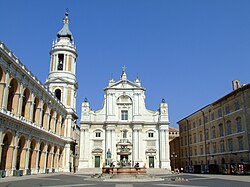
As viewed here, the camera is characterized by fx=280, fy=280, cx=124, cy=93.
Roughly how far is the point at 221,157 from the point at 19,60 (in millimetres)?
35941

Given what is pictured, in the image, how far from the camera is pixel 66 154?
5922 cm

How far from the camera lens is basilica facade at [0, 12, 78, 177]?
31.8m

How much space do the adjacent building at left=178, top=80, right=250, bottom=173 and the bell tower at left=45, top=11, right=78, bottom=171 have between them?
2691 cm

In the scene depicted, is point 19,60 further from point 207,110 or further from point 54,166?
point 207,110

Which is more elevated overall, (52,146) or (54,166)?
(52,146)

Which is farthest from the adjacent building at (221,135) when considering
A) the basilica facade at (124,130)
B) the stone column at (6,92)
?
the stone column at (6,92)

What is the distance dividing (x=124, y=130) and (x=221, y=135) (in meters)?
22.1

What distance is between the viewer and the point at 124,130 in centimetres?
6288

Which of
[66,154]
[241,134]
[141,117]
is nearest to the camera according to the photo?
[241,134]

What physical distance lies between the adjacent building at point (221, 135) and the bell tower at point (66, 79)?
26907mm

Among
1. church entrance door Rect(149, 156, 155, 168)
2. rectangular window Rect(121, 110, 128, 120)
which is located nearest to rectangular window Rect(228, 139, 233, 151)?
church entrance door Rect(149, 156, 155, 168)

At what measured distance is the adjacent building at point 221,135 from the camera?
41.1 m

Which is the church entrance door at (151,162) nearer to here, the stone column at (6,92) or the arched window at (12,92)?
the arched window at (12,92)

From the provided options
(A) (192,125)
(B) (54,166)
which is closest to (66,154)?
(B) (54,166)
